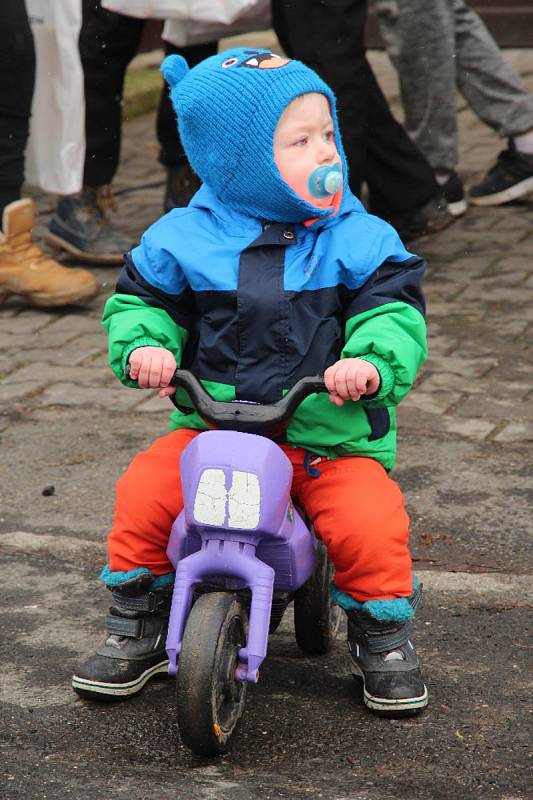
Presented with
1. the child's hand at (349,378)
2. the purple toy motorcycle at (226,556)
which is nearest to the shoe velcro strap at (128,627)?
the purple toy motorcycle at (226,556)

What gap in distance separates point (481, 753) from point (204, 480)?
2.45ft

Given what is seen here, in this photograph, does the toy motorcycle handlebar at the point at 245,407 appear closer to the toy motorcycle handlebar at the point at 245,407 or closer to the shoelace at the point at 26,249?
the toy motorcycle handlebar at the point at 245,407

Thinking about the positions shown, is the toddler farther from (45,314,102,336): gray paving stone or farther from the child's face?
(45,314,102,336): gray paving stone

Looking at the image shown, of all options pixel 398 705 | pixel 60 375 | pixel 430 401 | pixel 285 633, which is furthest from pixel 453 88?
pixel 398 705

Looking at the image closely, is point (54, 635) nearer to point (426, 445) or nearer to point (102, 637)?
point (102, 637)

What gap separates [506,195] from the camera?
6801mm

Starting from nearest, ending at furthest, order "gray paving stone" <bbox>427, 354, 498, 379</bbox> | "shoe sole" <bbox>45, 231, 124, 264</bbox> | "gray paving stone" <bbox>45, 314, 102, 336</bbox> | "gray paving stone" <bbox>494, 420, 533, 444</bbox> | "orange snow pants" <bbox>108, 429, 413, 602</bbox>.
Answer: "orange snow pants" <bbox>108, 429, 413, 602</bbox>
"gray paving stone" <bbox>494, 420, 533, 444</bbox>
"gray paving stone" <bbox>427, 354, 498, 379</bbox>
"gray paving stone" <bbox>45, 314, 102, 336</bbox>
"shoe sole" <bbox>45, 231, 124, 264</bbox>

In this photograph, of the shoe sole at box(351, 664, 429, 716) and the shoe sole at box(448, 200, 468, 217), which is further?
the shoe sole at box(448, 200, 468, 217)

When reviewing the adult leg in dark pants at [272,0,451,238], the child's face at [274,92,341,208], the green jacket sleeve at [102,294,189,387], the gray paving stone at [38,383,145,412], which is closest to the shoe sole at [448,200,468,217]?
the adult leg in dark pants at [272,0,451,238]

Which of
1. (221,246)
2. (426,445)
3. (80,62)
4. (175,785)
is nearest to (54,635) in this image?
(175,785)

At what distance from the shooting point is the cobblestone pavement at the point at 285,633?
2715 mm

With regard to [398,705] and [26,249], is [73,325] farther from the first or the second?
[398,705]

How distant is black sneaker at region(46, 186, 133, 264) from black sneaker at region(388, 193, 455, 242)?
47.8 inches

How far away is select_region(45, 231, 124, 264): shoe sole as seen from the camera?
621cm
